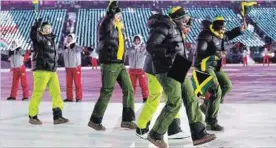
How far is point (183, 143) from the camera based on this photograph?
4.62 metres

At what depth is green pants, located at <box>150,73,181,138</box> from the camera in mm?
4258

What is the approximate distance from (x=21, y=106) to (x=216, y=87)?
3.53 metres

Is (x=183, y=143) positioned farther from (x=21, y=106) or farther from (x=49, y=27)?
(x=21, y=106)

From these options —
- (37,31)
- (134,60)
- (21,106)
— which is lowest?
(21,106)

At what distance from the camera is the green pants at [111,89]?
17.1ft

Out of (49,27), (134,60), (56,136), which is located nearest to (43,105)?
(134,60)

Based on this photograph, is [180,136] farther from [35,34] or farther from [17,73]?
[17,73]

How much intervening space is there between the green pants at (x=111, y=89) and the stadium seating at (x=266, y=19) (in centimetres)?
1216

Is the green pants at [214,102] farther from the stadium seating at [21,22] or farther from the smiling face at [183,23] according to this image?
the stadium seating at [21,22]

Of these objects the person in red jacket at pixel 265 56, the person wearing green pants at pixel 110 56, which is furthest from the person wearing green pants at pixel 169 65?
the person in red jacket at pixel 265 56

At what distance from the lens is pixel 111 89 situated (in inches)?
207

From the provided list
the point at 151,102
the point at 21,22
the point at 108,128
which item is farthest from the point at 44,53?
the point at 21,22

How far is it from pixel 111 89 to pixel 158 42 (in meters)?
1.17

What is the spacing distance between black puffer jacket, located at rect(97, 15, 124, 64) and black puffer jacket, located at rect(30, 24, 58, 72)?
85 centimetres
